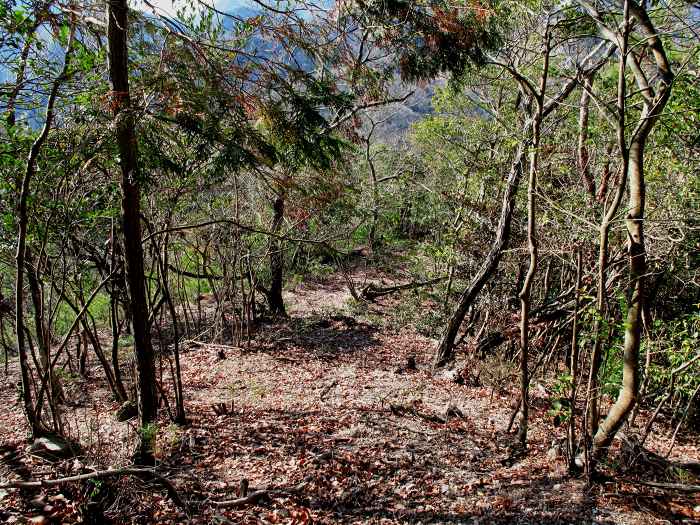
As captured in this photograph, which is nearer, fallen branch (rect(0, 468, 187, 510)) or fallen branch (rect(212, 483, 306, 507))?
fallen branch (rect(0, 468, 187, 510))

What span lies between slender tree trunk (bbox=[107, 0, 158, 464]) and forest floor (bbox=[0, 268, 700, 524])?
262 mm

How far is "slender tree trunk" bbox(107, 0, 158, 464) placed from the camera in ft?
12.6

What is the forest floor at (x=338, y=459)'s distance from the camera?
369 centimetres

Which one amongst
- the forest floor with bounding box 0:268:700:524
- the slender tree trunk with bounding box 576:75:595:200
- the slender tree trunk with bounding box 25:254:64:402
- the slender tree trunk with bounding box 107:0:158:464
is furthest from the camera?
the slender tree trunk with bounding box 576:75:595:200

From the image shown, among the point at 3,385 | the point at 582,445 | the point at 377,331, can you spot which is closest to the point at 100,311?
the point at 3,385

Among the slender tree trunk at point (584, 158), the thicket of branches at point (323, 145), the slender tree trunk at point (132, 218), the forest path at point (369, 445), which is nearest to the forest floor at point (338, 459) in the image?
the forest path at point (369, 445)

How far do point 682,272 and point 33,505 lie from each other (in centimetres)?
662

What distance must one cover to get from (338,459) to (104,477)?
7.38 ft

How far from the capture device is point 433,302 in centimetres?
1288

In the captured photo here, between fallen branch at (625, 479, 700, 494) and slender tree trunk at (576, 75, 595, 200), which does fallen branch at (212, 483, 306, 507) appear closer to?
fallen branch at (625, 479, 700, 494)

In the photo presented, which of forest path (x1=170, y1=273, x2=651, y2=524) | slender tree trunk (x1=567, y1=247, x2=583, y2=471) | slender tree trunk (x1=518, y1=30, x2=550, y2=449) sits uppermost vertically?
slender tree trunk (x1=518, y1=30, x2=550, y2=449)

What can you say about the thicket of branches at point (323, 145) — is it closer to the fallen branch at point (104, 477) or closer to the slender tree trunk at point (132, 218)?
the slender tree trunk at point (132, 218)

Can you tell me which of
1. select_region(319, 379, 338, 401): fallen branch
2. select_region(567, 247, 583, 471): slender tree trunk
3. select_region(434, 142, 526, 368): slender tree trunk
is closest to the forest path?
select_region(319, 379, 338, 401): fallen branch

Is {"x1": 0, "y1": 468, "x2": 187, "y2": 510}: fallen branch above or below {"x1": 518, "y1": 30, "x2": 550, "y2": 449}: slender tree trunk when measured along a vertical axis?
below
